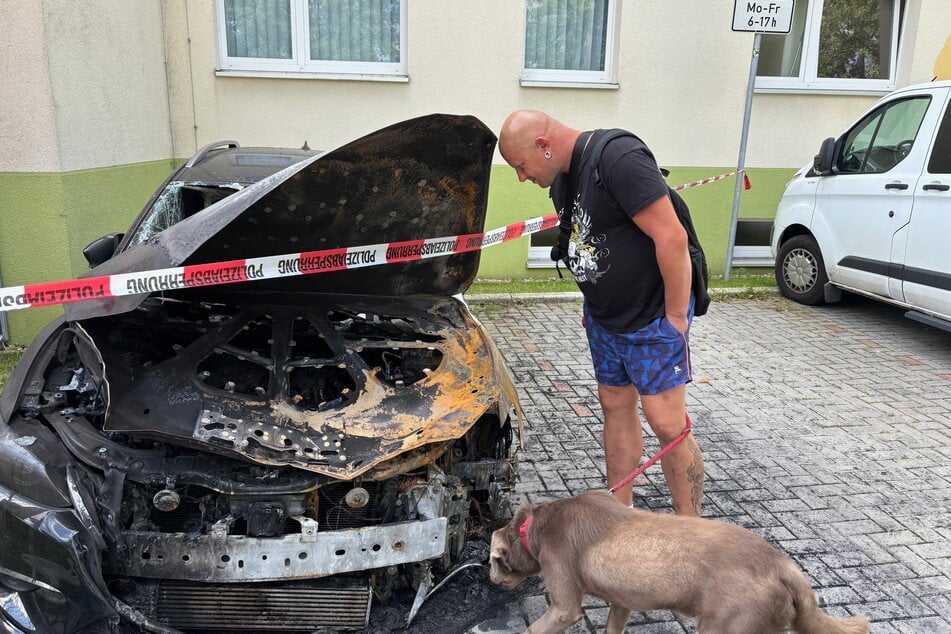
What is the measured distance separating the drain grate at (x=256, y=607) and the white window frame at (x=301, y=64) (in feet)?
20.9

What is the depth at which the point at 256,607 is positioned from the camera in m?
2.51

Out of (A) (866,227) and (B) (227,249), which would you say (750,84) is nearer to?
(A) (866,227)

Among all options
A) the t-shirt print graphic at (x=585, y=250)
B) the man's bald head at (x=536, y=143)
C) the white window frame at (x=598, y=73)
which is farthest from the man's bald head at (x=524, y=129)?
the white window frame at (x=598, y=73)

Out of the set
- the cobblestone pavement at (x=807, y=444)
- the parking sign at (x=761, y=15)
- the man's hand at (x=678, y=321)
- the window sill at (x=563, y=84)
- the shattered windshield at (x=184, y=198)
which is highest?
the parking sign at (x=761, y=15)

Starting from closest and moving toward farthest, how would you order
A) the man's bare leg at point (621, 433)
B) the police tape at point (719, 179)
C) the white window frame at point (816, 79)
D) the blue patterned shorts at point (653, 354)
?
the blue patterned shorts at point (653, 354), the man's bare leg at point (621, 433), the police tape at point (719, 179), the white window frame at point (816, 79)

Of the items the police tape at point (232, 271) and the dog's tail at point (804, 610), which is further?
the police tape at point (232, 271)

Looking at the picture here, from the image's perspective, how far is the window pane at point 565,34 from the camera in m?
8.30

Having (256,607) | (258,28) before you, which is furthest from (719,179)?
(256,607)

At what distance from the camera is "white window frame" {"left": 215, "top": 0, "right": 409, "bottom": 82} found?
25.0 feet

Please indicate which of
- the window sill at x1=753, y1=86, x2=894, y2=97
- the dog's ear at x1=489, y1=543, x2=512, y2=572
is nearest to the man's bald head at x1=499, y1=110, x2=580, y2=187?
the dog's ear at x1=489, y1=543, x2=512, y2=572

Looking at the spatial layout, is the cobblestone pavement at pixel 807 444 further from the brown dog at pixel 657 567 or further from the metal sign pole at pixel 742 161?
the metal sign pole at pixel 742 161

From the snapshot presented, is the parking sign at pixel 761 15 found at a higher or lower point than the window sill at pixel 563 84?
higher

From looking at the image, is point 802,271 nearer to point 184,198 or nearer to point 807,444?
point 807,444

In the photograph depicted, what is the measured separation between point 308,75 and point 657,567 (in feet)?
22.7
